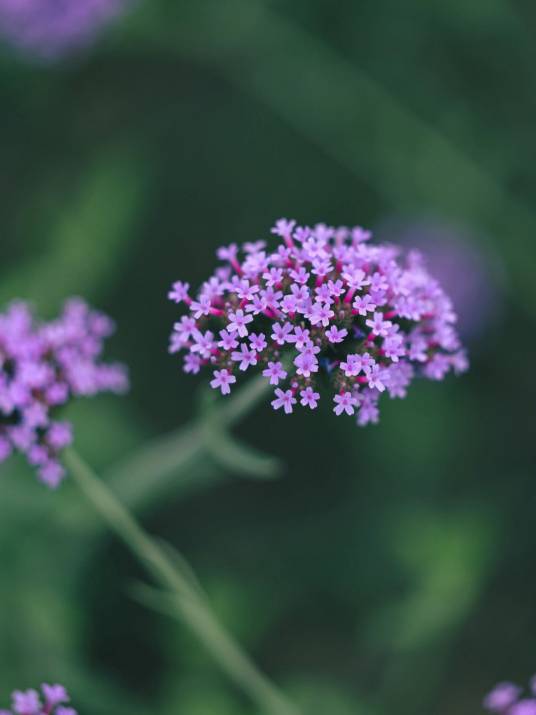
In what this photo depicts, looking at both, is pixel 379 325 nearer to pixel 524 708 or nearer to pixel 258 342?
pixel 258 342

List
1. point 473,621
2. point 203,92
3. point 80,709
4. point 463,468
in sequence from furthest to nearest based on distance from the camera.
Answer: point 203,92, point 463,468, point 473,621, point 80,709

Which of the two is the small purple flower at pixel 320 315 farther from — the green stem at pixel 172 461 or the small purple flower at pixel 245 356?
the green stem at pixel 172 461

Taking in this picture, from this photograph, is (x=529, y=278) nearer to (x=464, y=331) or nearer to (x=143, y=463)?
(x=464, y=331)

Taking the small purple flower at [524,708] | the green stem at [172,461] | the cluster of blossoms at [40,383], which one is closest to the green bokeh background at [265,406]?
the green stem at [172,461]

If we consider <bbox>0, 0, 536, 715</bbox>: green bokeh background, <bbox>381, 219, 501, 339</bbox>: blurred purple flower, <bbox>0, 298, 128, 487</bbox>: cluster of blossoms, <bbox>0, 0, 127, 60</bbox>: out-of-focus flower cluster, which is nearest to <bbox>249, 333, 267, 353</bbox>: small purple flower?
<bbox>0, 298, 128, 487</bbox>: cluster of blossoms

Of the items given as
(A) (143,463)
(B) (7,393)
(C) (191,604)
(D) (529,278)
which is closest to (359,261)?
(B) (7,393)

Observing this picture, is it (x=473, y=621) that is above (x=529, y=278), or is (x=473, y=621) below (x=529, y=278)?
below

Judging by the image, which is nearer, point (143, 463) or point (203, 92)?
point (143, 463)
